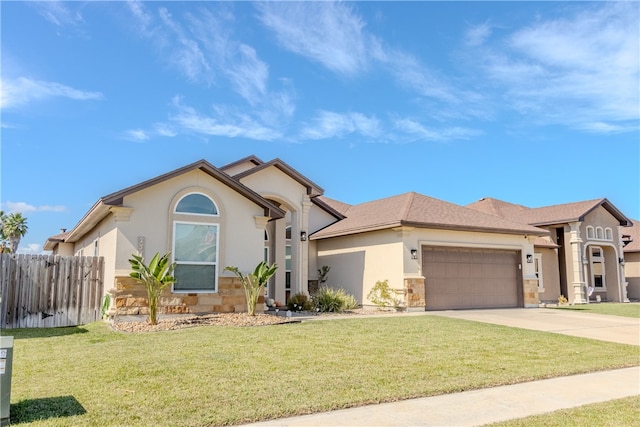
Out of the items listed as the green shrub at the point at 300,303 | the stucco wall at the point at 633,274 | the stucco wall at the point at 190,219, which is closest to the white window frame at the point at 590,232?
the stucco wall at the point at 633,274

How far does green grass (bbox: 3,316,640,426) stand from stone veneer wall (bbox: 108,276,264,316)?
1209mm

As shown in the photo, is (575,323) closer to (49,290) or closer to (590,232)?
(590,232)

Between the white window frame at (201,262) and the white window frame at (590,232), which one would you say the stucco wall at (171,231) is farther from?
the white window frame at (590,232)

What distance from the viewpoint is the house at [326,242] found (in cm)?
1346

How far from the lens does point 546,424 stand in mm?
4895

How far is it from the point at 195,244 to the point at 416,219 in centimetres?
804

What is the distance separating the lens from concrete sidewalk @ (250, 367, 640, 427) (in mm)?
4980

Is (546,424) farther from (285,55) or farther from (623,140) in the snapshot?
(623,140)

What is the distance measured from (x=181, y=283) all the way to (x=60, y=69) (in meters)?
6.56

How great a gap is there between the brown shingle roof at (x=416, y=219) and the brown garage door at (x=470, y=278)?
103 centimetres

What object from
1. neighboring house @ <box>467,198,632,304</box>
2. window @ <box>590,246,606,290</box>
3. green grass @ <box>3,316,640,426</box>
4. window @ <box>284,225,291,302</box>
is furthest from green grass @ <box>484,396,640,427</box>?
window @ <box>590,246,606,290</box>

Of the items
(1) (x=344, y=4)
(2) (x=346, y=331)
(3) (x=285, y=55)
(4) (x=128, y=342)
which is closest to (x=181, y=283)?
(4) (x=128, y=342)

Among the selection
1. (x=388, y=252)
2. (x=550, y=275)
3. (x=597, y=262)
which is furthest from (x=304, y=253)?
(x=597, y=262)

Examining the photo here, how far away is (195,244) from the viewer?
1388 cm
